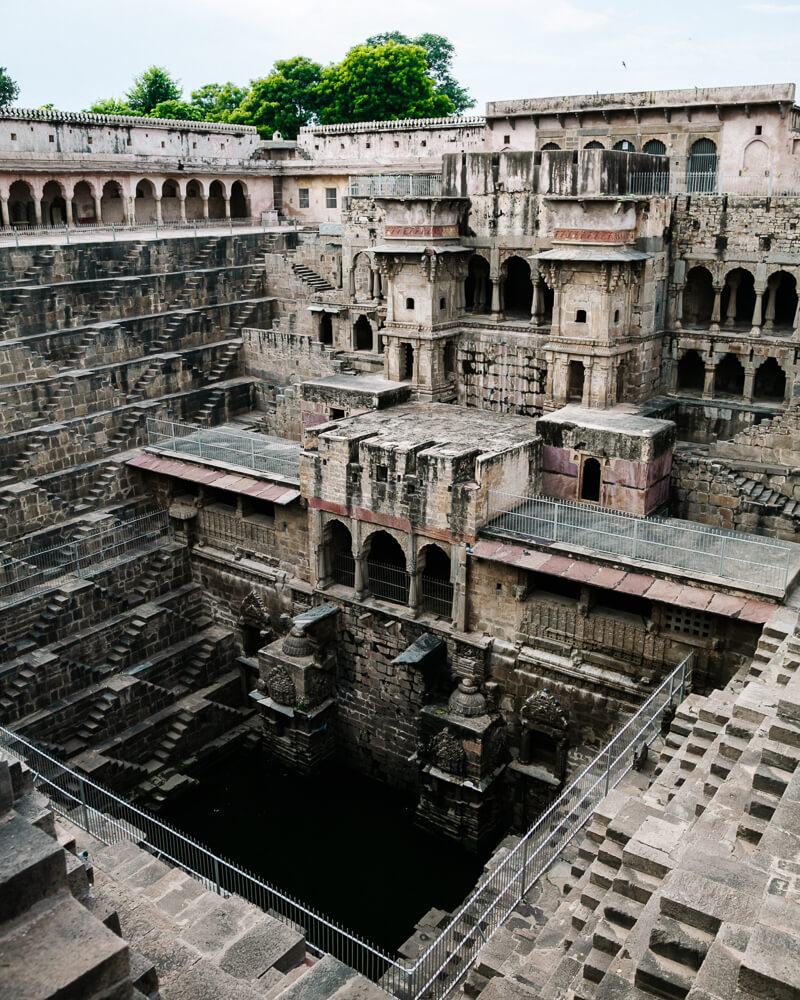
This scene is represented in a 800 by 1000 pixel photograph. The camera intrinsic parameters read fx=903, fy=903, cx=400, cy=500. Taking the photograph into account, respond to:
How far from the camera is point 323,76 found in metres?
56.1

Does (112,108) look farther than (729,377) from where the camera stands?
Yes

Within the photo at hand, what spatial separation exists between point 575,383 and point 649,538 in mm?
6743

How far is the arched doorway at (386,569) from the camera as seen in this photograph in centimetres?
2259

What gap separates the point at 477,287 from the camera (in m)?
28.4

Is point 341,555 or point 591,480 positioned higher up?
point 591,480

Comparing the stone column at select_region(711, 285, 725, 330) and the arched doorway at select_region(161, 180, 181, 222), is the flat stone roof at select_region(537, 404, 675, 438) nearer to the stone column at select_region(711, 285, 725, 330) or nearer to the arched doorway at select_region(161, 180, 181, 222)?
the stone column at select_region(711, 285, 725, 330)

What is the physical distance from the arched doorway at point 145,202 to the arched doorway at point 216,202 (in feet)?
9.34

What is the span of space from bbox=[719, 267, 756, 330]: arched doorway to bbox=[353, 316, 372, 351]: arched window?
11610 mm

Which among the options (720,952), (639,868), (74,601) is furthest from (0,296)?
(720,952)

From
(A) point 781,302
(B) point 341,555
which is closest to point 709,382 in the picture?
(A) point 781,302

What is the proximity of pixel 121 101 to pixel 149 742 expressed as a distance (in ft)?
191

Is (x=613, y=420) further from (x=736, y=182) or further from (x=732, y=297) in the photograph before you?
(x=736, y=182)

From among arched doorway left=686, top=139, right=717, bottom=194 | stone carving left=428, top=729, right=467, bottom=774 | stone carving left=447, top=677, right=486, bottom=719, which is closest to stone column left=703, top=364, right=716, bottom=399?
arched doorway left=686, top=139, right=717, bottom=194

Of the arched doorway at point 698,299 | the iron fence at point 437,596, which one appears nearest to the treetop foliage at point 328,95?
the arched doorway at point 698,299
